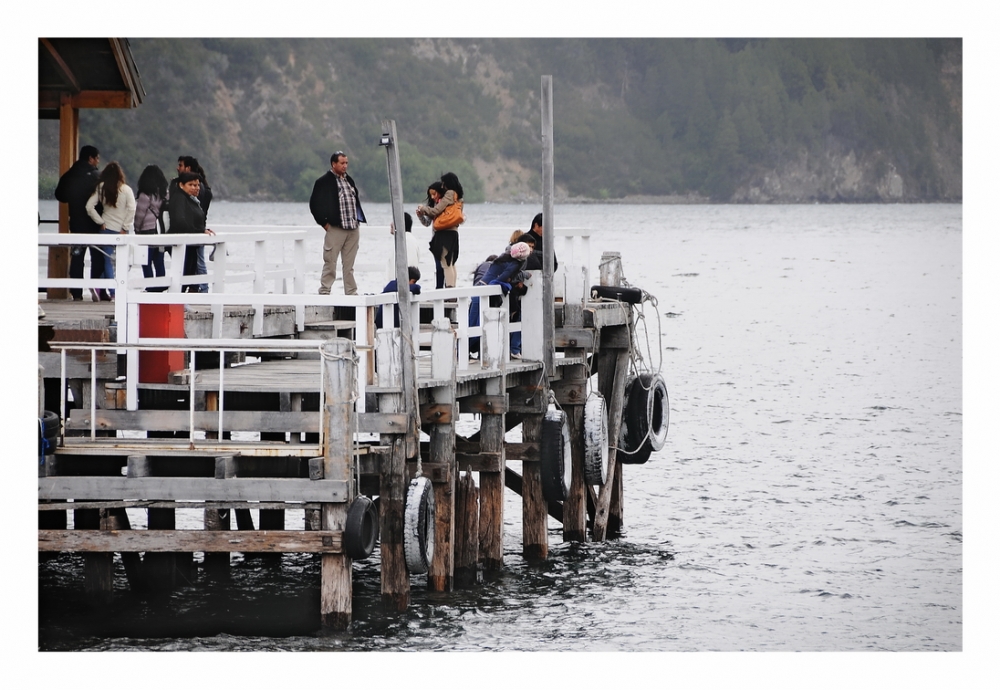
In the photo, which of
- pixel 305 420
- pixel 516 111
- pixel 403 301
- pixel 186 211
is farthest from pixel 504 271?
pixel 516 111

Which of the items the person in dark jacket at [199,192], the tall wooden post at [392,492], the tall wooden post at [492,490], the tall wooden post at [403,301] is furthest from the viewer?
the person in dark jacket at [199,192]

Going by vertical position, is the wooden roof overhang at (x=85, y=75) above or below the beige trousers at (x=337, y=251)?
above

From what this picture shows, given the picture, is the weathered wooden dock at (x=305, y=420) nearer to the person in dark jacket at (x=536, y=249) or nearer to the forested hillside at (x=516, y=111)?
the person in dark jacket at (x=536, y=249)

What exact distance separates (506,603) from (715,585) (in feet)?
10.7

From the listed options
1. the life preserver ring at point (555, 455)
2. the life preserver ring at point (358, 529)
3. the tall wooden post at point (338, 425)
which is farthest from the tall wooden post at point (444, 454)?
the life preserver ring at point (358, 529)

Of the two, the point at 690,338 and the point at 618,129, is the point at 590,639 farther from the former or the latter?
the point at 690,338

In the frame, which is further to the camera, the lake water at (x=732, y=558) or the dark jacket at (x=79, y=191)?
the dark jacket at (x=79, y=191)

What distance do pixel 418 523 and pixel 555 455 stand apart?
12.1 ft

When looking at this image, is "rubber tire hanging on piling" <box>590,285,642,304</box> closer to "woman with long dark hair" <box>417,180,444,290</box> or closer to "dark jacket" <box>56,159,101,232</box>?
"woman with long dark hair" <box>417,180,444,290</box>

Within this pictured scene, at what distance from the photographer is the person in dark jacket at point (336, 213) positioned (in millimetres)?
17953

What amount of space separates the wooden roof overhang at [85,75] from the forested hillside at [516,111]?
7.63 m

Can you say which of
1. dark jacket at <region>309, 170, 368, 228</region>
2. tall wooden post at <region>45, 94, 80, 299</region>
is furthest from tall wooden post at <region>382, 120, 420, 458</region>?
tall wooden post at <region>45, 94, 80, 299</region>

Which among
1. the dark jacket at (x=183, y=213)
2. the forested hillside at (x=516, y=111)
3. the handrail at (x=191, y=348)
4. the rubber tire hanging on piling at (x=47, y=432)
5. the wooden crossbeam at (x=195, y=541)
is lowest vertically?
the wooden crossbeam at (x=195, y=541)

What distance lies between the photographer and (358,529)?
1391 cm
